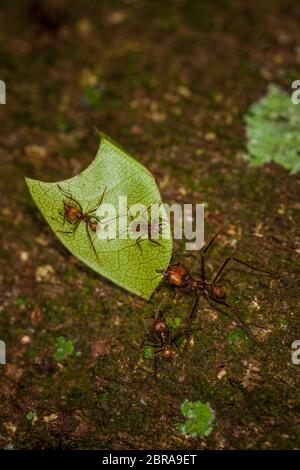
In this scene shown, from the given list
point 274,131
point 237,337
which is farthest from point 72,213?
point 274,131

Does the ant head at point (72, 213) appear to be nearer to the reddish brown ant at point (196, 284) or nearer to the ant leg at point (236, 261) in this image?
the reddish brown ant at point (196, 284)

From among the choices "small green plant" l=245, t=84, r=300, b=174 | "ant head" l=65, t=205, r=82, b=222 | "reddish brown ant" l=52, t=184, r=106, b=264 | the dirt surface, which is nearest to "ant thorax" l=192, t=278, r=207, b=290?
the dirt surface

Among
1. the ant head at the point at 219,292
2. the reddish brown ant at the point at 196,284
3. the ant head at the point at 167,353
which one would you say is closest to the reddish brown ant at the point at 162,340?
the ant head at the point at 167,353

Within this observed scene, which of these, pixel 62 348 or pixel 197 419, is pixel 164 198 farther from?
pixel 197 419

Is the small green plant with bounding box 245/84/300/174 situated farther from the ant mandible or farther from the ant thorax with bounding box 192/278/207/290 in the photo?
the ant thorax with bounding box 192/278/207/290

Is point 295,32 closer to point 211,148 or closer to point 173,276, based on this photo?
point 211,148

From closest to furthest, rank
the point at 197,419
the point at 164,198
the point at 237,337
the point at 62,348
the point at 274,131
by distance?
the point at 197,419, the point at 237,337, the point at 62,348, the point at 164,198, the point at 274,131
